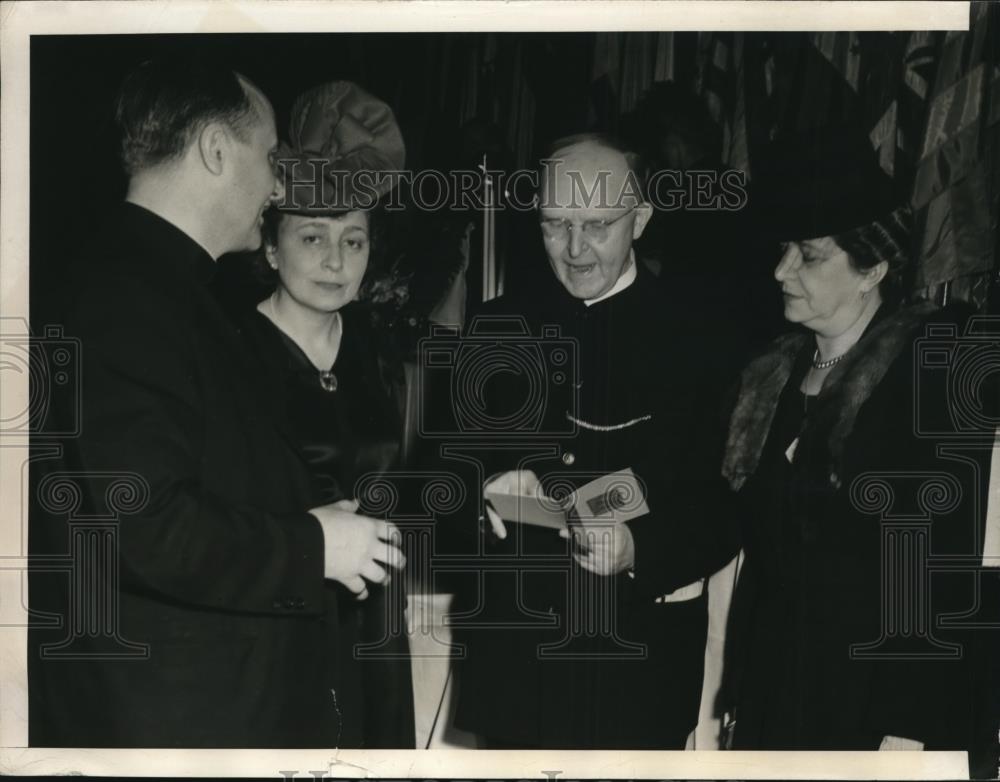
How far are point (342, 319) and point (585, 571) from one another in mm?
873

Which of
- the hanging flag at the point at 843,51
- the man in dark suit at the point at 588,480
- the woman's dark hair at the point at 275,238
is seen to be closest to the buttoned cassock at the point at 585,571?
the man in dark suit at the point at 588,480

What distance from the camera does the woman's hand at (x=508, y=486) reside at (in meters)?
3.07

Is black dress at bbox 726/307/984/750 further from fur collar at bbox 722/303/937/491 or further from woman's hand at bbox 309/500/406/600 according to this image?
woman's hand at bbox 309/500/406/600

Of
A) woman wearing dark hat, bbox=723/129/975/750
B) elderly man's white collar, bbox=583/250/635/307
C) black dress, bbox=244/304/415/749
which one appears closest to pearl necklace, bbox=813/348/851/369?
woman wearing dark hat, bbox=723/129/975/750

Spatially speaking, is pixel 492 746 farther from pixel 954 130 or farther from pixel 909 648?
pixel 954 130

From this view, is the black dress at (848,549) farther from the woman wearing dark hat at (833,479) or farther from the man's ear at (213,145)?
the man's ear at (213,145)

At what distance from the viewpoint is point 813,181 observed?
10.1 feet

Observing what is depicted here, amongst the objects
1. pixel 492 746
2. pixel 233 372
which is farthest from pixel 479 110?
pixel 492 746

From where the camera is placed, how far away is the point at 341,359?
10.0 ft

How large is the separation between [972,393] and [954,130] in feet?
2.18

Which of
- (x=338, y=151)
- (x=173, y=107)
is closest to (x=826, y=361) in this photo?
(x=338, y=151)

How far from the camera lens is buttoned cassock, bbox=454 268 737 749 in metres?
3.06

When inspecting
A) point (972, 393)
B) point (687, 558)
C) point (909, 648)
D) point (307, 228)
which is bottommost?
point (909, 648)

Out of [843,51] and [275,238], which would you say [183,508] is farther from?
[843,51]
